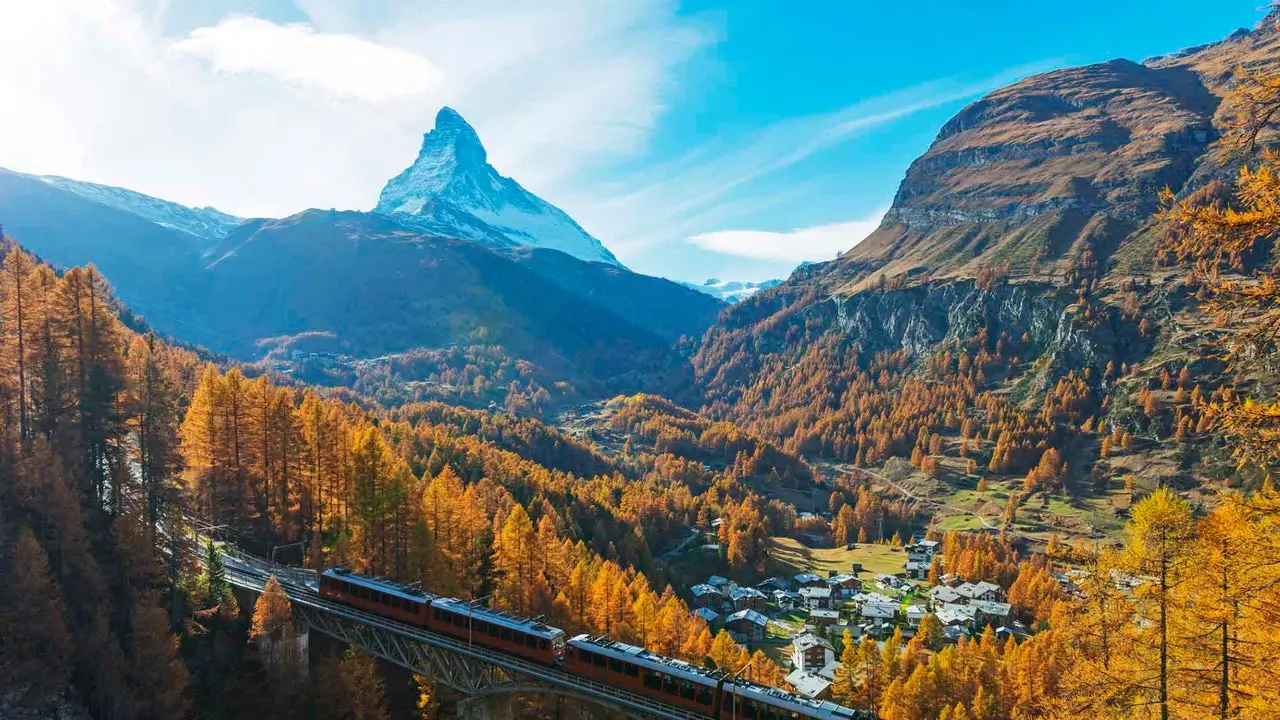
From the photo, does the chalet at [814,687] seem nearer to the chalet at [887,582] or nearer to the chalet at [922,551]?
the chalet at [887,582]

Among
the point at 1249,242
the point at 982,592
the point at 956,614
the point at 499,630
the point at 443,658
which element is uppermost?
the point at 1249,242

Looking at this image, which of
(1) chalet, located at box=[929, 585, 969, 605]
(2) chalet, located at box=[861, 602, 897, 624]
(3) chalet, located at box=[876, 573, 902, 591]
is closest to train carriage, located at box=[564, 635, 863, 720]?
(2) chalet, located at box=[861, 602, 897, 624]

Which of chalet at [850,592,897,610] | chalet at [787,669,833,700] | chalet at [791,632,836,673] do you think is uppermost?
chalet at [787,669,833,700]

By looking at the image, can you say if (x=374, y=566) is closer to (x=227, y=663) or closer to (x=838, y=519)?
(x=227, y=663)

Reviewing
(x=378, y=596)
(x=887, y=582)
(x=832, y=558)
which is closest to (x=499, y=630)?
(x=378, y=596)

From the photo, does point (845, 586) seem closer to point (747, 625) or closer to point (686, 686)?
point (747, 625)

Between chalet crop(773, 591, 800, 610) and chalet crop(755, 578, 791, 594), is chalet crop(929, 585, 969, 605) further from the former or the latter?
chalet crop(755, 578, 791, 594)

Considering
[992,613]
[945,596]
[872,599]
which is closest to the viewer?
[992,613]
